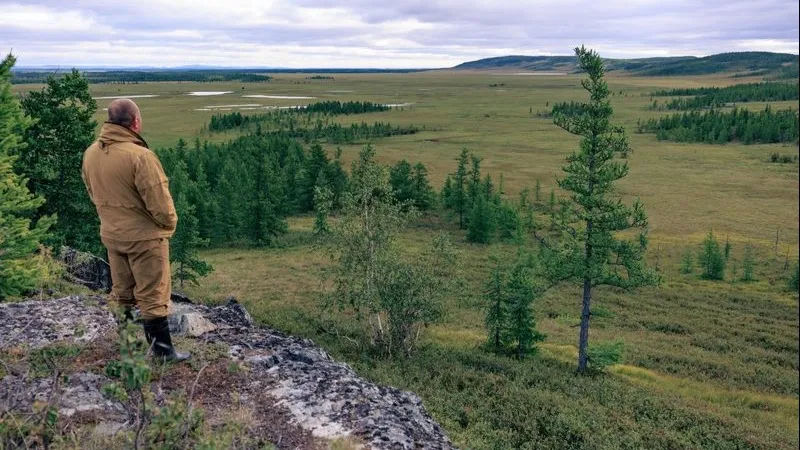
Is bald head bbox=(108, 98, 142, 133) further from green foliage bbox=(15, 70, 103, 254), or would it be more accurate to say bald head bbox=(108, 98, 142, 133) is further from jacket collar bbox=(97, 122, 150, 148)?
green foliage bbox=(15, 70, 103, 254)

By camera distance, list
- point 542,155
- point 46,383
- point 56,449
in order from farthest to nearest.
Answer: point 542,155, point 46,383, point 56,449

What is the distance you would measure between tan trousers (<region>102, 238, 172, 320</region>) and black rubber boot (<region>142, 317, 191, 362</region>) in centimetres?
15

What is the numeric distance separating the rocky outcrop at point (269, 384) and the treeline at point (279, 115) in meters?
133

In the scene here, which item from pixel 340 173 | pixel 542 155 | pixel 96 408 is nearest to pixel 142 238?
pixel 96 408

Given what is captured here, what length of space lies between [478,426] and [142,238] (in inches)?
325

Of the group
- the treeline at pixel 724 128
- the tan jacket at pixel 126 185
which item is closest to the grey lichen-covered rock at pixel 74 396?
the tan jacket at pixel 126 185

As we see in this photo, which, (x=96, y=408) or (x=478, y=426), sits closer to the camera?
(x=96, y=408)

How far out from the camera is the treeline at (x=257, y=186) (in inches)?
2024

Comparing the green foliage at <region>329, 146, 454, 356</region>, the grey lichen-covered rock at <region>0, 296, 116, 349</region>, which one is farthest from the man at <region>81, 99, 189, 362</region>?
the green foliage at <region>329, 146, 454, 356</region>

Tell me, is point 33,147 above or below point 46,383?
above

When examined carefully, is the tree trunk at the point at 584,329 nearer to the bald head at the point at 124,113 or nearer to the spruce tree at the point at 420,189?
the bald head at the point at 124,113

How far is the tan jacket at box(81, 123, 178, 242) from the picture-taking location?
5.94 m

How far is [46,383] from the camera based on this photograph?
6.91 meters

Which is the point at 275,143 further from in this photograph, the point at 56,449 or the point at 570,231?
the point at 56,449
